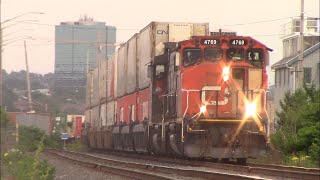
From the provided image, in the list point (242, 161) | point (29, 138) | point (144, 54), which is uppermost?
point (144, 54)

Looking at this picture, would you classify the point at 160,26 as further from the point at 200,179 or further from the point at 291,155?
the point at 200,179

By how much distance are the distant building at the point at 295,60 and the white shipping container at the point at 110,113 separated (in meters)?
26.8

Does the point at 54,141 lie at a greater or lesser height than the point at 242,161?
lesser

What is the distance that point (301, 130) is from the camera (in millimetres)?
28812

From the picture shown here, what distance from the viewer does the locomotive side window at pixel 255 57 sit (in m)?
25.8

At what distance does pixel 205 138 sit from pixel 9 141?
26814mm

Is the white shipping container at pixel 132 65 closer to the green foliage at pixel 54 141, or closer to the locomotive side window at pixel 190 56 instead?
the locomotive side window at pixel 190 56

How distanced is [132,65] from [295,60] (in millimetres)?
33555

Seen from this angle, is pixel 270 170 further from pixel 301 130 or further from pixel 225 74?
pixel 301 130

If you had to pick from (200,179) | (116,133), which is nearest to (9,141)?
(116,133)

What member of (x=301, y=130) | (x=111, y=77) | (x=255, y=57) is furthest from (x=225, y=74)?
(x=111, y=77)

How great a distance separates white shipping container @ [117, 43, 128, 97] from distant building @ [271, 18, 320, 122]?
93.0 ft

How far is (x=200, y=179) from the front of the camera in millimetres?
19469

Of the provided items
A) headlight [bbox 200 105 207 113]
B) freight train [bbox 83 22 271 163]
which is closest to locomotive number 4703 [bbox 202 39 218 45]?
freight train [bbox 83 22 271 163]
